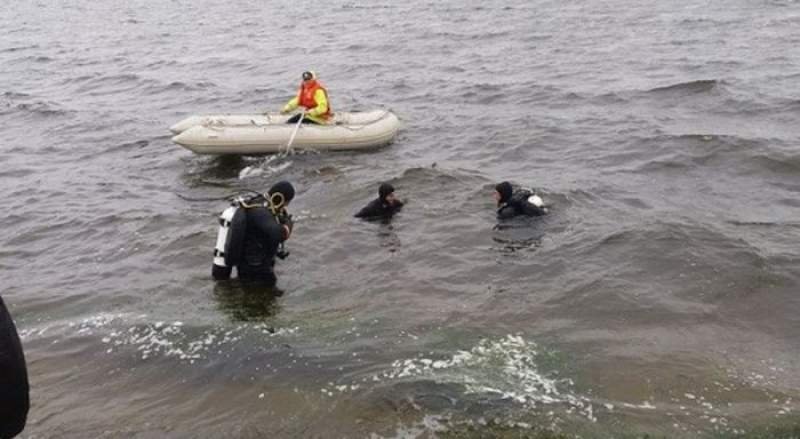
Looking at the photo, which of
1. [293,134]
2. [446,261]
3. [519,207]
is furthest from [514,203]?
[293,134]

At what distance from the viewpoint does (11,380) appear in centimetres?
300

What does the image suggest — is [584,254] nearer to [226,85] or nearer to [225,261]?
[225,261]

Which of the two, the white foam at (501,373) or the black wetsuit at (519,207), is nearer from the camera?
the white foam at (501,373)

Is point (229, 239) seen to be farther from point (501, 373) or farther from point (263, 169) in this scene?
point (263, 169)

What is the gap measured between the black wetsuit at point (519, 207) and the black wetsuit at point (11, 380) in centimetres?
769

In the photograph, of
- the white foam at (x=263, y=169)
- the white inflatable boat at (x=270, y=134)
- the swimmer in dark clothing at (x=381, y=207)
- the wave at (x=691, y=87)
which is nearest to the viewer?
the swimmer in dark clothing at (x=381, y=207)

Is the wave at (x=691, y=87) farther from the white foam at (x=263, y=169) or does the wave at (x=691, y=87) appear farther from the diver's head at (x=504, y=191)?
the white foam at (x=263, y=169)

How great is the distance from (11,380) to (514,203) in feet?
25.6

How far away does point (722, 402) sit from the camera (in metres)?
5.95

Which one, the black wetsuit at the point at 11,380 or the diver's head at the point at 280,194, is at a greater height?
the black wetsuit at the point at 11,380

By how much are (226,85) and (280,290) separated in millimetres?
14588

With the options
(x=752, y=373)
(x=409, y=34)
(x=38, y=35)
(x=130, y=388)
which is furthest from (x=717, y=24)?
(x=38, y=35)

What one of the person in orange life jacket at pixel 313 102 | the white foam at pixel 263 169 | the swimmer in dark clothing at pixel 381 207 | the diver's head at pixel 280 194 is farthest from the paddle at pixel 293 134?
the diver's head at pixel 280 194

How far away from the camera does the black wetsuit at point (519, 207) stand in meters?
10.0
